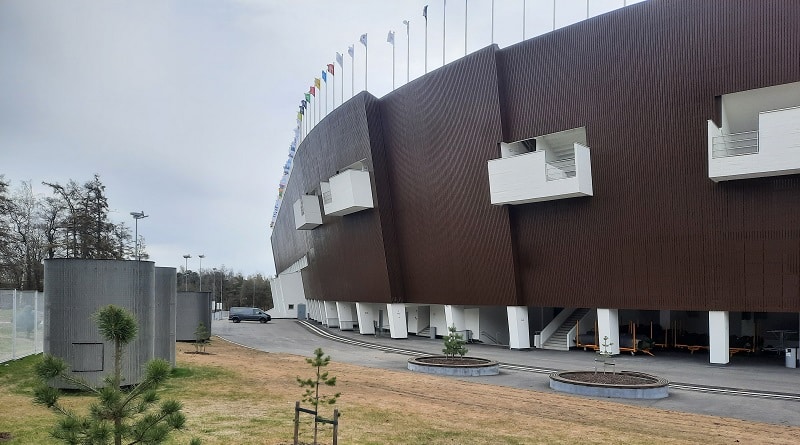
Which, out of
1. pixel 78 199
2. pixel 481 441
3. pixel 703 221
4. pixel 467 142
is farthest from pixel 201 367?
pixel 78 199

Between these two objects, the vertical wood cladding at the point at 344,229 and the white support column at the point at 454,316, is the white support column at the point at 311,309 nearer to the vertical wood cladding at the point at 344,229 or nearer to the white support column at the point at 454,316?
the vertical wood cladding at the point at 344,229

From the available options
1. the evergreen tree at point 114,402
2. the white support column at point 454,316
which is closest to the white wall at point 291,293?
the white support column at point 454,316

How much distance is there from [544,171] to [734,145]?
843 cm

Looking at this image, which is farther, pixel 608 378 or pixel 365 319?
pixel 365 319

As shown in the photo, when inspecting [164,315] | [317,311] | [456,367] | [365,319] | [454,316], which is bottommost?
[317,311]

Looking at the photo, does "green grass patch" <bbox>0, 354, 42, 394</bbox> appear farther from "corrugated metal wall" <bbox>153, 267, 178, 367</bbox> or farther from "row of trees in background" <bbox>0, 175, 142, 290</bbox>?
"row of trees in background" <bbox>0, 175, 142, 290</bbox>

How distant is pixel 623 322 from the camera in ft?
126

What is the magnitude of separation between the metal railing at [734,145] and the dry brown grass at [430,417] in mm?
14175

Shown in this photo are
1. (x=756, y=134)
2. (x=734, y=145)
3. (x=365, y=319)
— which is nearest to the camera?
(x=756, y=134)

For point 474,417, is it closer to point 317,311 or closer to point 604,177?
point 604,177

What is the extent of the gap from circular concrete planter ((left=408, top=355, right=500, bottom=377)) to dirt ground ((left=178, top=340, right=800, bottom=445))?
10.5 ft

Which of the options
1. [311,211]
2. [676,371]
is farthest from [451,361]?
[311,211]

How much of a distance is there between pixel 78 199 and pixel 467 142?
127 ft

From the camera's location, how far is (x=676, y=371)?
2553cm
